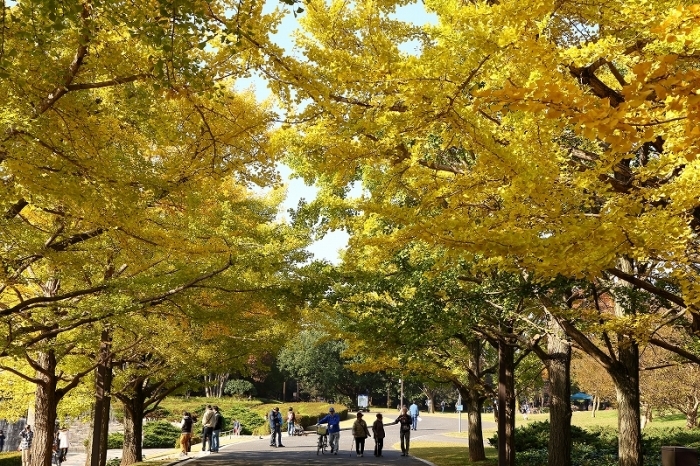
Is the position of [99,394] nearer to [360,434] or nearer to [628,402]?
[360,434]

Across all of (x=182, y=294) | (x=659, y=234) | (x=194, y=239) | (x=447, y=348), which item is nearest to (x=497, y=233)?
(x=659, y=234)

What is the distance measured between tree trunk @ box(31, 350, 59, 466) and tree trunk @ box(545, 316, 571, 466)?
8.87 metres

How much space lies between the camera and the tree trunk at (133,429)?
16219 millimetres

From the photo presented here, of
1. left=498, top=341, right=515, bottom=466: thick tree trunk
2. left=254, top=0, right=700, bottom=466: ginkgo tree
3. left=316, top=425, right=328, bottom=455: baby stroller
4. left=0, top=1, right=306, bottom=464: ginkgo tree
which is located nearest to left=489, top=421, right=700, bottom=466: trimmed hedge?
left=498, top=341, right=515, bottom=466: thick tree trunk

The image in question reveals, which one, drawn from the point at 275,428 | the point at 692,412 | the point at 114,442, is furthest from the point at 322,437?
the point at 692,412

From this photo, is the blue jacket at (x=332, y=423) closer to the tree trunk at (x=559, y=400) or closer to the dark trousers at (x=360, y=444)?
the dark trousers at (x=360, y=444)

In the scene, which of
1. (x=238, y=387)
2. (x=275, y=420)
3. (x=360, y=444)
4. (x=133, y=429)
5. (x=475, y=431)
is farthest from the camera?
(x=238, y=387)

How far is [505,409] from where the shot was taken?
12438mm

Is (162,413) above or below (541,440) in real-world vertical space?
below

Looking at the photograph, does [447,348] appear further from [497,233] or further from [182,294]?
[497,233]

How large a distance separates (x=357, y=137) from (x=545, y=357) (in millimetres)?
6424

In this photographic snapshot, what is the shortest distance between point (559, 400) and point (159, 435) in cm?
2149

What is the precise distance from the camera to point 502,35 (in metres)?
4.35

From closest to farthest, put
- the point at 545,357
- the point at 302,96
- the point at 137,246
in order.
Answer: the point at 302,96 → the point at 137,246 → the point at 545,357
